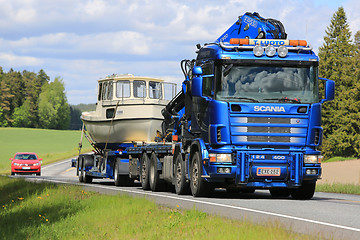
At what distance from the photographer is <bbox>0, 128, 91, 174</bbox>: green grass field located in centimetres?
9034

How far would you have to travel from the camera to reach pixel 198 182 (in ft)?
54.8

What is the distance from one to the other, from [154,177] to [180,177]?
270cm

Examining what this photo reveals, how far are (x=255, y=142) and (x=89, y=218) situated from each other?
16.0 feet

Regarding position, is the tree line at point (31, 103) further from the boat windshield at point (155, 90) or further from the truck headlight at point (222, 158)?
the truck headlight at point (222, 158)

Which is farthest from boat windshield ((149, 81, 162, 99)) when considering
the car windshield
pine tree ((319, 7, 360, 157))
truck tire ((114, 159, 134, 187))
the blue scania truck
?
pine tree ((319, 7, 360, 157))

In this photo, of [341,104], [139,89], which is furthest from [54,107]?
[139,89]

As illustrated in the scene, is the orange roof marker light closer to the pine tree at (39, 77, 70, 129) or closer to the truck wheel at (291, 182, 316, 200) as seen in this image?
the truck wheel at (291, 182, 316, 200)

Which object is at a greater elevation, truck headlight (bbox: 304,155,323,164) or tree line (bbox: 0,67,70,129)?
tree line (bbox: 0,67,70,129)

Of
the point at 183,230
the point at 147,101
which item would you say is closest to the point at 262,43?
the point at 183,230

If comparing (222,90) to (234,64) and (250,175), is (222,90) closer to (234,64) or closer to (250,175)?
(234,64)

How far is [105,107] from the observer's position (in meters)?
27.0

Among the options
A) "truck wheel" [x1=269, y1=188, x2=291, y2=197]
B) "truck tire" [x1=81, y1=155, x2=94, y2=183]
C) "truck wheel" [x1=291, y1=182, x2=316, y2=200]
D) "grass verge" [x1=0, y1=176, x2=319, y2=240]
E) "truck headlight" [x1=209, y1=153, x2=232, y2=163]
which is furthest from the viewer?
"truck tire" [x1=81, y1=155, x2=94, y2=183]

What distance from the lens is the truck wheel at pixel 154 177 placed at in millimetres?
20984

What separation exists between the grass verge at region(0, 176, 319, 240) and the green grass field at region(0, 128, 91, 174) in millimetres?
63671
